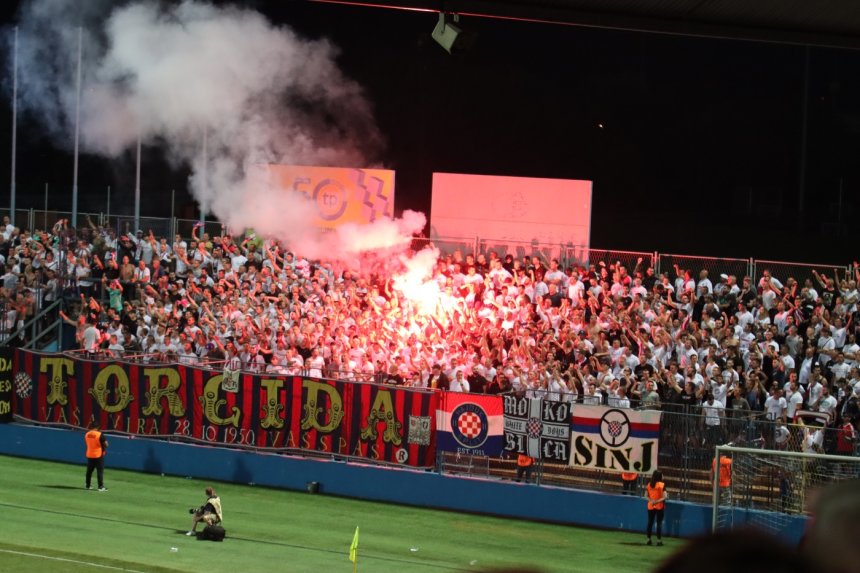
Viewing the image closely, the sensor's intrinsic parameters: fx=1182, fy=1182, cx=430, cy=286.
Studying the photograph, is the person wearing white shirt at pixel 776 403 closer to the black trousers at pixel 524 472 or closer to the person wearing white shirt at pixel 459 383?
the black trousers at pixel 524 472

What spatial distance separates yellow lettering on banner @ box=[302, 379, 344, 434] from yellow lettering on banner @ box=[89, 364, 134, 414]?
4.32m

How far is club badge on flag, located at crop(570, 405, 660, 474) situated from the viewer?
19.8 metres

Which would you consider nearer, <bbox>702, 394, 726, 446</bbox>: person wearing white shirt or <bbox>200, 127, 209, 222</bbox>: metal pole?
<bbox>702, 394, 726, 446</bbox>: person wearing white shirt

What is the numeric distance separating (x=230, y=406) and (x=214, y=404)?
1.26 ft

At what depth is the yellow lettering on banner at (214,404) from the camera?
23703 mm

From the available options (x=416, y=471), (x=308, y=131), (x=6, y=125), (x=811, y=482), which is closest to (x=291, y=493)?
(x=416, y=471)

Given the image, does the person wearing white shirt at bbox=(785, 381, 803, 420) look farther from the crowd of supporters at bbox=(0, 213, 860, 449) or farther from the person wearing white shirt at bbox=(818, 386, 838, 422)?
the person wearing white shirt at bbox=(818, 386, 838, 422)

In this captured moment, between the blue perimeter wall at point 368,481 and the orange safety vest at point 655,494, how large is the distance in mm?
827

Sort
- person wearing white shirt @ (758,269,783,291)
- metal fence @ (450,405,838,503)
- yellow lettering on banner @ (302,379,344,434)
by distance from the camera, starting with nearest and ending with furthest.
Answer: metal fence @ (450,405,838,503) → yellow lettering on banner @ (302,379,344,434) → person wearing white shirt @ (758,269,783,291)

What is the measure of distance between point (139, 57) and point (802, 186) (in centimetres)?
1970

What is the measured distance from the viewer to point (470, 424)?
21391 mm

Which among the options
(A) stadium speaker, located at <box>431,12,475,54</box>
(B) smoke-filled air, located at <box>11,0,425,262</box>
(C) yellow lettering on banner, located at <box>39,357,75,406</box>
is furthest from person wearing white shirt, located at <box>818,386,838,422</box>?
(C) yellow lettering on banner, located at <box>39,357,75,406</box>

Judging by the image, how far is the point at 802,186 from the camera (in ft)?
109

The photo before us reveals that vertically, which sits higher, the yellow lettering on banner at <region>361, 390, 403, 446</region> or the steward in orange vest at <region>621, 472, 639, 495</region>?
the yellow lettering on banner at <region>361, 390, 403, 446</region>
